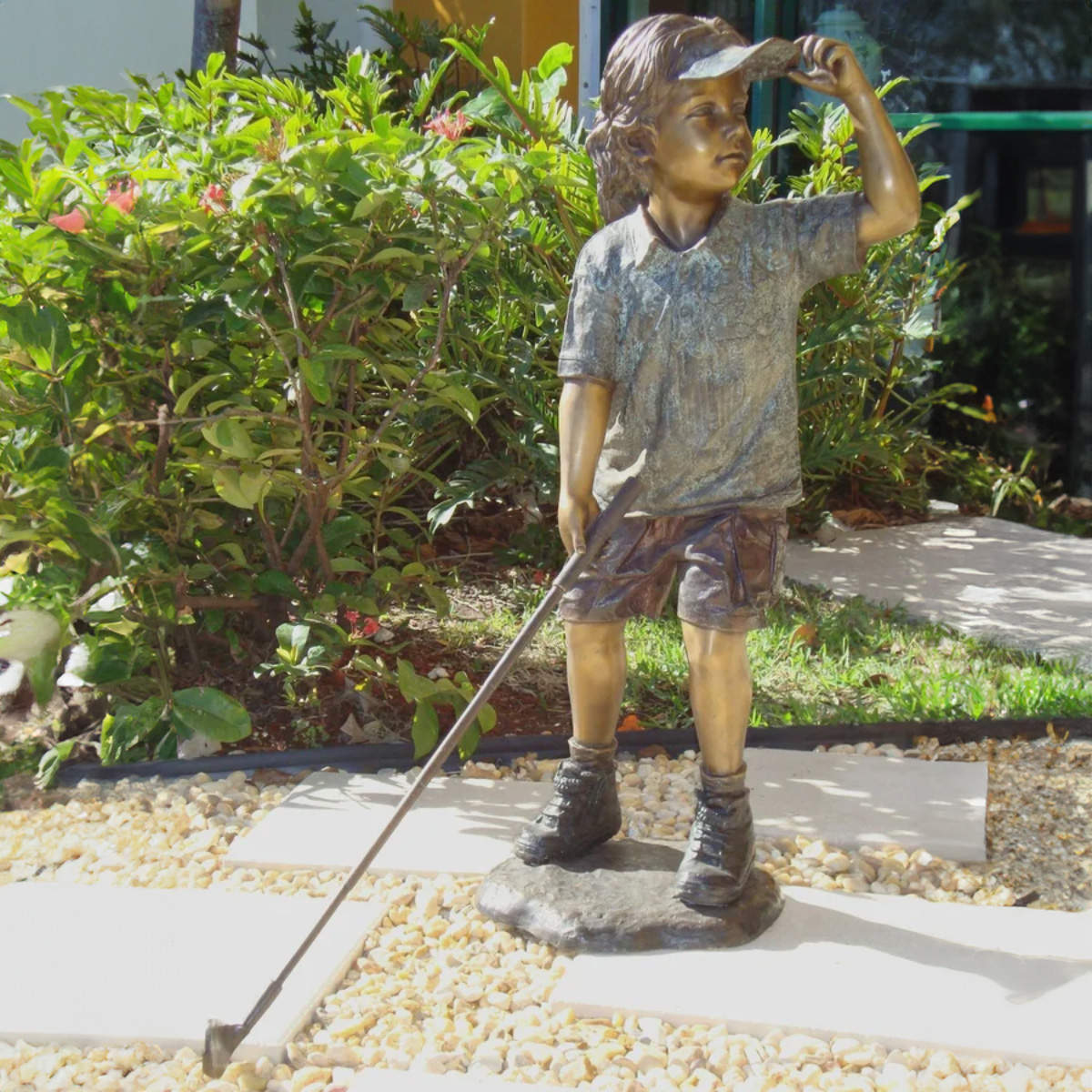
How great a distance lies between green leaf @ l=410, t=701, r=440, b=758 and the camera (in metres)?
3.45

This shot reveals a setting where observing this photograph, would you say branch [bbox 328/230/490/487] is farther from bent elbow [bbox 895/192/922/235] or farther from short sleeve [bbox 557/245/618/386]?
bent elbow [bbox 895/192/922/235]

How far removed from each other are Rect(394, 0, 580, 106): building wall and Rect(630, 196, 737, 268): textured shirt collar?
4279 mm

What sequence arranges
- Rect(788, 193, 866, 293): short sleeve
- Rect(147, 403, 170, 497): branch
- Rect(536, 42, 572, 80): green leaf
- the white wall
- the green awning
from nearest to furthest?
Rect(788, 193, 866, 293): short sleeve
Rect(147, 403, 170, 497): branch
Rect(536, 42, 572, 80): green leaf
the green awning
the white wall

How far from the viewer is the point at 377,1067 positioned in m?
2.33

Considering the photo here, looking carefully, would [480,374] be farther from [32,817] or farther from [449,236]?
[32,817]

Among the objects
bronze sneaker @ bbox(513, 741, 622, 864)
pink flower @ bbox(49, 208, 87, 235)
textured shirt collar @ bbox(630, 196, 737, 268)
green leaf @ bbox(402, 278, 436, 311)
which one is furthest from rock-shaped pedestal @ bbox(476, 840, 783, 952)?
pink flower @ bbox(49, 208, 87, 235)

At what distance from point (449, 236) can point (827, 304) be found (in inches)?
85.3

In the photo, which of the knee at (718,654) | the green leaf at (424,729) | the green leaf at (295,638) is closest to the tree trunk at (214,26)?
the green leaf at (295,638)

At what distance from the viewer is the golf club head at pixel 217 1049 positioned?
229cm

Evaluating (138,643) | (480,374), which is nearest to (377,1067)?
(138,643)

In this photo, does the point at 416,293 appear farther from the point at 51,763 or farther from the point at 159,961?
the point at 159,961

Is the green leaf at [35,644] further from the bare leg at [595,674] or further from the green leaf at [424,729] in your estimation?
the bare leg at [595,674]

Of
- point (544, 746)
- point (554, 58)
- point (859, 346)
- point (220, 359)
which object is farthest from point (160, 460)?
point (859, 346)

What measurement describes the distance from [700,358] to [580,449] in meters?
0.28
